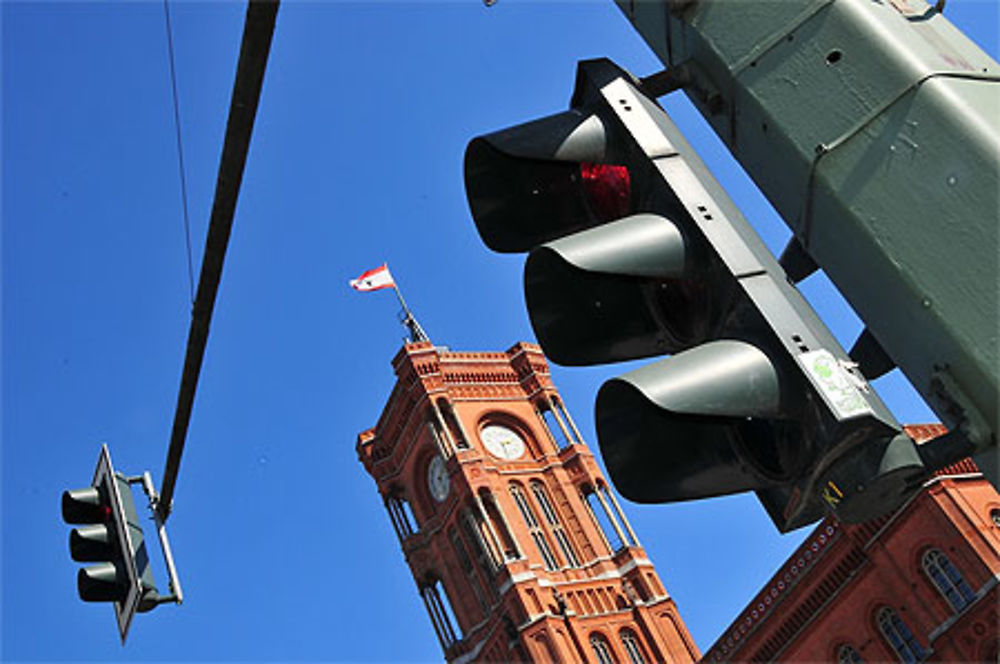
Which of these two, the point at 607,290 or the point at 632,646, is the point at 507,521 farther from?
the point at 607,290

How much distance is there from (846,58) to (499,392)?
57.3 meters

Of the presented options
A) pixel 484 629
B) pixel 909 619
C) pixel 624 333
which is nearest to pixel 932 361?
pixel 624 333

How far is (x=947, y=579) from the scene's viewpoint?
92.7 feet

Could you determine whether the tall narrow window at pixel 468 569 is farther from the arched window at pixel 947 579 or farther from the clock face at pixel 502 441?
the arched window at pixel 947 579

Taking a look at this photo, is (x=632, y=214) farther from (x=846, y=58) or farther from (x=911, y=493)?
(x=911, y=493)

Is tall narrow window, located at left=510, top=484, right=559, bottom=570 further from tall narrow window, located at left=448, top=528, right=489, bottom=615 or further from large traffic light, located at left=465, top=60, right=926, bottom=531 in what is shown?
large traffic light, located at left=465, top=60, right=926, bottom=531

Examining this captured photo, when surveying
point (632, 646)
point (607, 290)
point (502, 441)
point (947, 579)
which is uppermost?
point (502, 441)

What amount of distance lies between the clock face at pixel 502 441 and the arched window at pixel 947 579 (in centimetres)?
3054

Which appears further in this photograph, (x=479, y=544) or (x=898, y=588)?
(x=479, y=544)

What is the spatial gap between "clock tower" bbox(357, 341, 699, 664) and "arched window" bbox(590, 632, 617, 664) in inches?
2.3

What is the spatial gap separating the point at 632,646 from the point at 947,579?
25.8 metres

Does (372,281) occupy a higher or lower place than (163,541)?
A: higher

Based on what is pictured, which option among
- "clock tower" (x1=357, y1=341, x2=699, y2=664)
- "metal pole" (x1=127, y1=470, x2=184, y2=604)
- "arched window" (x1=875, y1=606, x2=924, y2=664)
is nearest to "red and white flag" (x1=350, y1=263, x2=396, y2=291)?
"clock tower" (x1=357, y1=341, x2=699, y2=664)

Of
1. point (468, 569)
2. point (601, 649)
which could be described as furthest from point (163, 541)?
point (468, 569)
